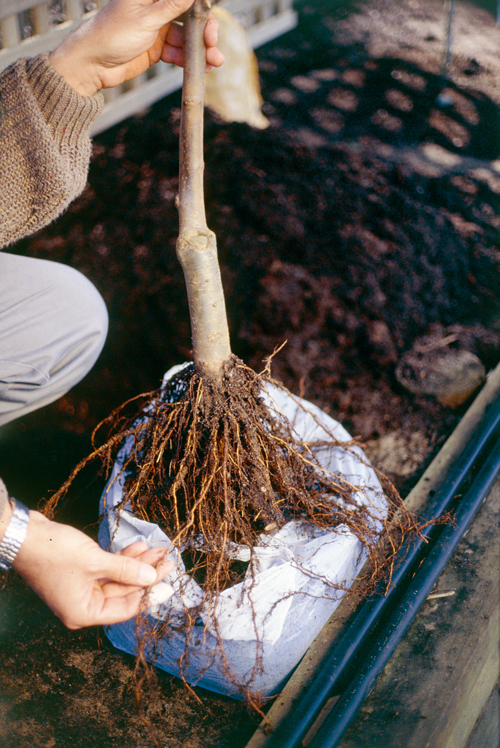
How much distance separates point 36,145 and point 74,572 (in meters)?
0.99

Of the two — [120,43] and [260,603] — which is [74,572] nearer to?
[260,603]

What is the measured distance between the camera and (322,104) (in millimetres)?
3449

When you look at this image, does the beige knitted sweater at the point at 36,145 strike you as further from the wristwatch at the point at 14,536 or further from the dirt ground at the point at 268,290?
the dirt ground at the point at 268,290

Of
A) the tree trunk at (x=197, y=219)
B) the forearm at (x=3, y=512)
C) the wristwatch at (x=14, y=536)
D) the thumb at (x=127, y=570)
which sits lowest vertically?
the thumb at (x=127, y=570)

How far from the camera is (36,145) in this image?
1.26 meters

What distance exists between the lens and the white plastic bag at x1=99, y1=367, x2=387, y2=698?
112cm

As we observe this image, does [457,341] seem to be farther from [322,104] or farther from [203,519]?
[322,104]

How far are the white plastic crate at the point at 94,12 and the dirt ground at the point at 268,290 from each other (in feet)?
0.99

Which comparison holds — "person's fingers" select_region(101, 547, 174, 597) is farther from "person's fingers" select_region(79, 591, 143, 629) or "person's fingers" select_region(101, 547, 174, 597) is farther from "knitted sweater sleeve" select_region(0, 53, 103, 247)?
"knitted sweater sleeve" select_region(0, 53, 103, 247)

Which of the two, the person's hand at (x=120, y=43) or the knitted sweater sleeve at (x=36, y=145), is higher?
the person's hand at (x=120, y=43)

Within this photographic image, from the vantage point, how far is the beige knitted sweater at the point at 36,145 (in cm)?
126

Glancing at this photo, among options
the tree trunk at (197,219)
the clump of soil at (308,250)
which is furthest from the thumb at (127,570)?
the clump of soil at (308,250)

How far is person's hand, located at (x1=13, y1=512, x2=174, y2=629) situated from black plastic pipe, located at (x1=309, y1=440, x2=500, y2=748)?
0.50 m

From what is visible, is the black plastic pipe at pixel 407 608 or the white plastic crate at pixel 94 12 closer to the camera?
the black plastic pipe at pixel 407 608
